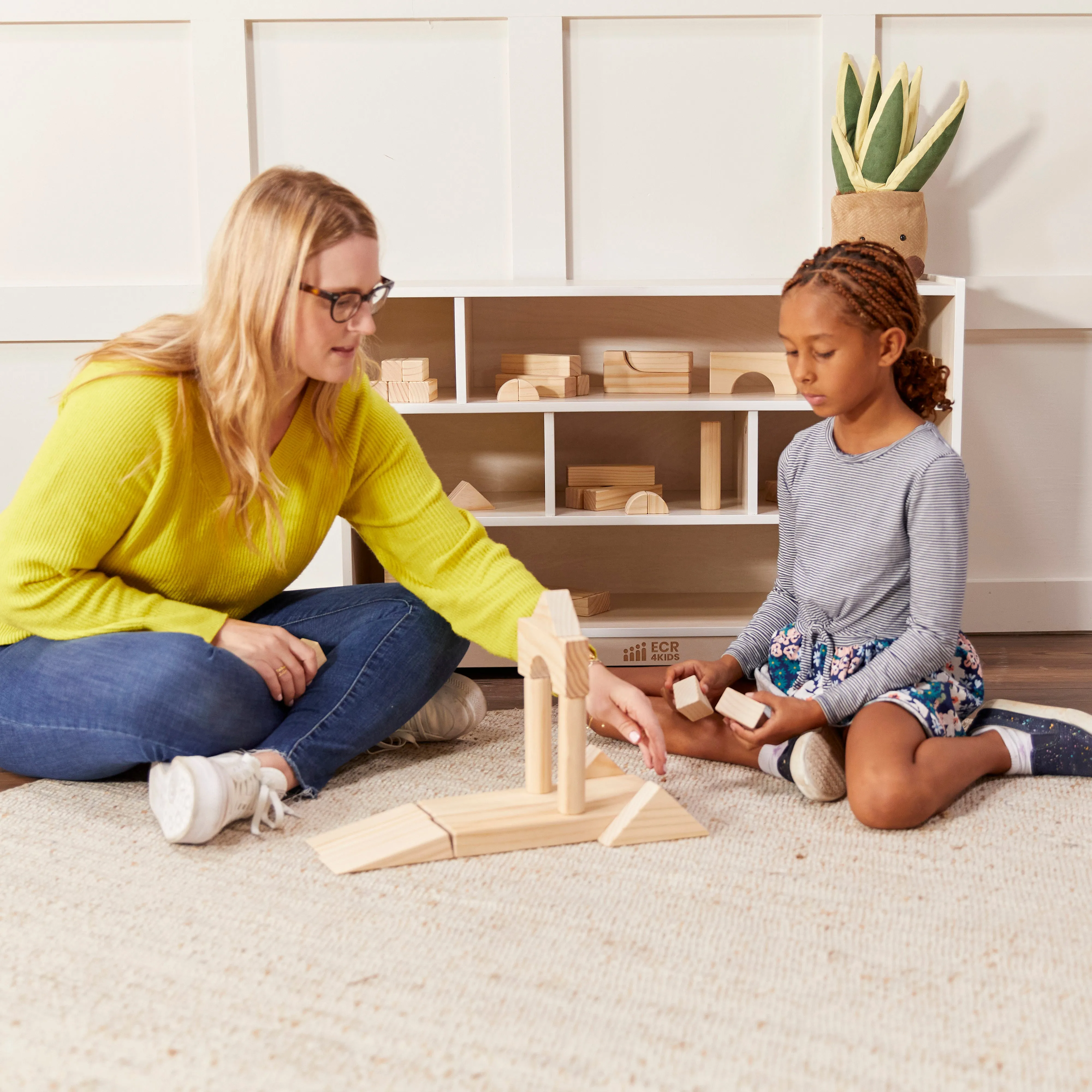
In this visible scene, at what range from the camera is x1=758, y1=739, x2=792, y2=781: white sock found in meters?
A: 1.32

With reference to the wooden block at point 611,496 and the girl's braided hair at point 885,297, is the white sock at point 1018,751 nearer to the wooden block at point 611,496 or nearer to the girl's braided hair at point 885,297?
the girl's braided hair at point 885,297

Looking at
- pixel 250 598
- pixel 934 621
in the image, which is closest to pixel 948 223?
pixel 934 621

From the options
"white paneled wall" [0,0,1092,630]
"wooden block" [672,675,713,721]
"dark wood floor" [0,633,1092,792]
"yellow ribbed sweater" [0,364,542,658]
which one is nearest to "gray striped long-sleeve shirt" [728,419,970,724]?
"wooden block" [672,675,713,721]

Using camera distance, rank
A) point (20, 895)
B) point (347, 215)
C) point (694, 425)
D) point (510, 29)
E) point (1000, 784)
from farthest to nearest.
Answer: point (694, 425), point (510, 29), point (1000, 784), point (347, 215), point (20, 895)

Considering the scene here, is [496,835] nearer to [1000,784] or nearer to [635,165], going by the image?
[1000,784]

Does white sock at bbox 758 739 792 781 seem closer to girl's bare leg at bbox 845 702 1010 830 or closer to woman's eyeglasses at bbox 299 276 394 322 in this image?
girl's bare leg at bbox 845 702 1010 830

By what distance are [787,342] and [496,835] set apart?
0.66 meters

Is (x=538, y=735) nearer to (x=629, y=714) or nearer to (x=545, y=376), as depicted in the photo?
(x=629, y=714)

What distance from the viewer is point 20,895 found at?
1.04 meters

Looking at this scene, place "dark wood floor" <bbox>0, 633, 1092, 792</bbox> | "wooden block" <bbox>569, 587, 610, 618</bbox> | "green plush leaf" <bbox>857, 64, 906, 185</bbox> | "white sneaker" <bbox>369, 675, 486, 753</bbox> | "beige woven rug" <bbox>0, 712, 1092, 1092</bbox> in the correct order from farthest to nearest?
"wooden block" <bbox>569, 587, 610, 618</bbox> < "green plush leaf" <bbox>857, 64, 906, 185</bbox> < "dark wood floor" <bbox>0, 633, 1092, 792</bbox> < "white sneaker" <bbox>369, 675, 486, 753</bbox> < "beige woven rug" <bbox>0, 712, 1092, 1092</bbox>

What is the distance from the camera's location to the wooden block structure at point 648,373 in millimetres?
1927

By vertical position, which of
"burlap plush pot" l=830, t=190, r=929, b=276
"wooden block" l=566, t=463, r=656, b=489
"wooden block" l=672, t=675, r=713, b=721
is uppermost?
"burlap plush pot" l=830, t=190, r=929, b=276

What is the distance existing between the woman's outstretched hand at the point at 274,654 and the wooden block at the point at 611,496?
2.40ft

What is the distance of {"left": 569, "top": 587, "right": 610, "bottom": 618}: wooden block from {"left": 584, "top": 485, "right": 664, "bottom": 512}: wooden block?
0.15 metres
